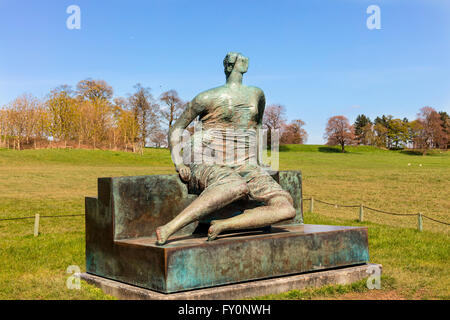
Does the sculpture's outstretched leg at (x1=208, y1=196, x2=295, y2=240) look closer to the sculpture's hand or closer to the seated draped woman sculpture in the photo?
the seated draped woman sculpture

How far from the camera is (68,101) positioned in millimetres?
51844

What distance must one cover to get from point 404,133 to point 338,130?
13.5 m

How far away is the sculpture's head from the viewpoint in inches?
224

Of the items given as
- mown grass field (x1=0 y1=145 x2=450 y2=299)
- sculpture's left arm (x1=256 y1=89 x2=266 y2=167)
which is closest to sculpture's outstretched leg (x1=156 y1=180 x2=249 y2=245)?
sculpture's left arm (x1=256 y1=89 x2=266 y2=167)

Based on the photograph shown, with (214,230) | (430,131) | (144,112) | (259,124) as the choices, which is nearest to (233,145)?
(259,124)

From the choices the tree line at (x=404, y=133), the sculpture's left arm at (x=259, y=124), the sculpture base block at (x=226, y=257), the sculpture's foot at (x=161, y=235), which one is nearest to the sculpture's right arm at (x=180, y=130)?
the sculpture's left arm at (x=259, y=124)

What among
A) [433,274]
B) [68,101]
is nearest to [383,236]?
[433,274]

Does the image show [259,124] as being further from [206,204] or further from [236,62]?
[206,204]

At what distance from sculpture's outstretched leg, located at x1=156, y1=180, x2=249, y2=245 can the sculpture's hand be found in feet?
1.55

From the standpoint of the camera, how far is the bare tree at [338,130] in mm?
71625

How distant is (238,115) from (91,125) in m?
47.2

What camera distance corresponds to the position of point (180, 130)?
5590 mm

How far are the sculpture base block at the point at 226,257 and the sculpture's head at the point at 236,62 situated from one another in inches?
75.9
